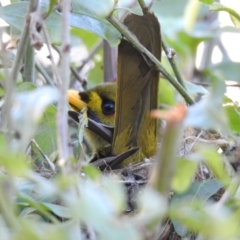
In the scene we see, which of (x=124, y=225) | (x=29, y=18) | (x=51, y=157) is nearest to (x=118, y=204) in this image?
(x=124, y=225)

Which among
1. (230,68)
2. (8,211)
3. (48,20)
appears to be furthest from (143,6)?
(230,68)

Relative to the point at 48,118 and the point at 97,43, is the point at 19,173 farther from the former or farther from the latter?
the point at 97,43

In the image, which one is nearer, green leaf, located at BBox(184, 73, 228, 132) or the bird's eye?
green leaf, located at BBox(184, 73, 228, 132)

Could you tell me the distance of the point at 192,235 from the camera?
122 centimetres

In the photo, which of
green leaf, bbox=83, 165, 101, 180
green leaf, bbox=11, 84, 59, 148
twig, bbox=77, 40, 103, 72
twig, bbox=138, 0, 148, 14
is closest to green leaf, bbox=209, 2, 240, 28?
twig, bbox=138, 0, 148, 14

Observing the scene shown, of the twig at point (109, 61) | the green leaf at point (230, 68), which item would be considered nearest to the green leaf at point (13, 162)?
the twig at point (109, 61)

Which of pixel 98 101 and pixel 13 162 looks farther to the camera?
pixel 98 101

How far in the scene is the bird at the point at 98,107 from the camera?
1851 millimetres

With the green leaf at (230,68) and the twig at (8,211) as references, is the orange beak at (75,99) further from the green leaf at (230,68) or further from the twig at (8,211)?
the twig at (8,211)

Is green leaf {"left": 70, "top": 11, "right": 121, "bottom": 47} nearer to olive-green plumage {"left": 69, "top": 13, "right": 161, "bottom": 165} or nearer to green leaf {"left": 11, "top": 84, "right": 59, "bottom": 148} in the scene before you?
olive-green plumage {"left": 69, "top": 13, "right": 161, "bottom": 165}

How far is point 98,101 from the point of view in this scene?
1884mm

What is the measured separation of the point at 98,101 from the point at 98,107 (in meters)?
0.03

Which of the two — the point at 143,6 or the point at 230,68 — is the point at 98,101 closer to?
the point at 230,68

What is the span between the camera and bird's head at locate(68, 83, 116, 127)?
73.2 inches
